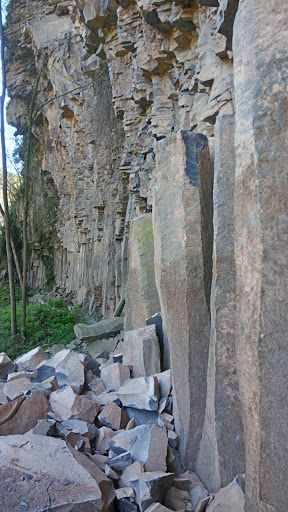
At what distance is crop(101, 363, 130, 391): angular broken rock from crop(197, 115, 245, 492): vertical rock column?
1.40m

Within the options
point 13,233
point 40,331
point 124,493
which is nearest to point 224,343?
point 124,493

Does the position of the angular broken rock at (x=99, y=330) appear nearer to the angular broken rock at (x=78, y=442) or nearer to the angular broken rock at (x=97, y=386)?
the angular broken rock at (x=97, y=386)

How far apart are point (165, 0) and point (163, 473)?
6.95m

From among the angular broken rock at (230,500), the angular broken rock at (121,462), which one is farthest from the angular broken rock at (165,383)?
the angular broken rock at (230,500)

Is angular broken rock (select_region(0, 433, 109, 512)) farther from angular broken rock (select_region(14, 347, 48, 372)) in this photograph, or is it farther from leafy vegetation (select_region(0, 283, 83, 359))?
leafy vegetation (select_region(0, 283, 83, 359))

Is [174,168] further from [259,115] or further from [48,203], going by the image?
[48,203]

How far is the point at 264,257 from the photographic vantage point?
1.91 m

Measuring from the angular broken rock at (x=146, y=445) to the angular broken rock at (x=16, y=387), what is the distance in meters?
1.15

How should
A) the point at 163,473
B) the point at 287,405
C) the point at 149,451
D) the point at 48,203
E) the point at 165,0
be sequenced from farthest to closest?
the point at 48,203, the point at 165,0, the point at 149,451, the point at 163,473, the point at 287,405

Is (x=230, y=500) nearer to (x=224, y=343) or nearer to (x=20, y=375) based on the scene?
(x=224, y=343)

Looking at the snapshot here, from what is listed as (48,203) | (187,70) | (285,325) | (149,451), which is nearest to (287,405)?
(285,325)

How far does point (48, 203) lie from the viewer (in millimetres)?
23266

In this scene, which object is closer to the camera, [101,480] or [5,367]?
[101,480]

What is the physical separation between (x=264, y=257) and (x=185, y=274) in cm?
107
